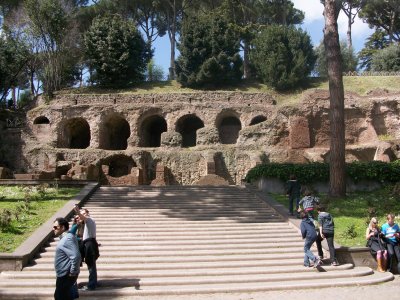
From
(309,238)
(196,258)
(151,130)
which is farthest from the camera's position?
(151,130)

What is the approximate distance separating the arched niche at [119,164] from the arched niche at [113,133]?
263 cm

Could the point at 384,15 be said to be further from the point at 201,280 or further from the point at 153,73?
the point at 201,280

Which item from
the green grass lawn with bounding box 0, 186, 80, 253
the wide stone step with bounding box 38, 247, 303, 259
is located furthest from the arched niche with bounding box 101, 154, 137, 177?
the wide stone step with bounding box 38, 247, 303, 259

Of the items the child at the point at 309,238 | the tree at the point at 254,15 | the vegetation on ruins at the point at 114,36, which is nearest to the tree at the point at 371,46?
the vegetation on ruins at the point at 114,36

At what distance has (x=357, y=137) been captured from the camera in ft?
90.6

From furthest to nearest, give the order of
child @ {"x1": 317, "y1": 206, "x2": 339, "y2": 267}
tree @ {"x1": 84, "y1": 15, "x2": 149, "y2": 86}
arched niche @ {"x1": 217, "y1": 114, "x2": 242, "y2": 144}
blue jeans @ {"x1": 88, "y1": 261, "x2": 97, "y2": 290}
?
tree @ {"x1": 84, "y1": 15, "x2": 149, "y2": 86} → arched niche @ {"x1": 217, "y1": 114, "x2": 242, "y2": 144} → child @ {"x1": 317, "y1": 206, "x2": 339, "y2": 267} → blue jeans @ {"x1": 88, "y1": 261, "x2": 97, "y2": 290}

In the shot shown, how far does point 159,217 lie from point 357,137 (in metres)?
18.7

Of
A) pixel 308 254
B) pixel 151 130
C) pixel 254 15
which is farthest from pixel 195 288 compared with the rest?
pixel 254 15

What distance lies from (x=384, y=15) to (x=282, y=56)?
14.1m

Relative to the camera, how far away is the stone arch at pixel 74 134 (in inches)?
1178

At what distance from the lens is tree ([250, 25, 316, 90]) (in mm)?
35625

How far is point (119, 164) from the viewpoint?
2791 centimetres

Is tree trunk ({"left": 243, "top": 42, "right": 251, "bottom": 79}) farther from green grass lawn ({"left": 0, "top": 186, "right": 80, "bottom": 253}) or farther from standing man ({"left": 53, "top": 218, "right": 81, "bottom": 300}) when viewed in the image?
standing man ({"left": 53, "top": 218, "right": 81, "bottom": 300})

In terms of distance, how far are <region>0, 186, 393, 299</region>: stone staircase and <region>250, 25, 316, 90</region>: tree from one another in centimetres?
2299
